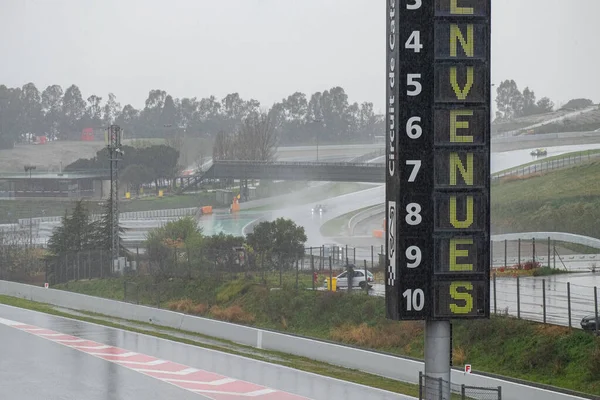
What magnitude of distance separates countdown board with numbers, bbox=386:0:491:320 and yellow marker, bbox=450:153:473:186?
15 millimetres

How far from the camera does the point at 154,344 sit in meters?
31.7

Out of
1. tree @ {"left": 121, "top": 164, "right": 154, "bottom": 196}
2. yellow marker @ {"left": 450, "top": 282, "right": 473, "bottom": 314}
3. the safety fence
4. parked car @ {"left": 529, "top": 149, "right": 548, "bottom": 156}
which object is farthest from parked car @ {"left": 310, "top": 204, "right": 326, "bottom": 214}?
yellow marker @ {"left": 450, "top": 282, "right": 473, "bottom": 314}

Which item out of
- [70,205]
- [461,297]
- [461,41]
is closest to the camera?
[461,41]

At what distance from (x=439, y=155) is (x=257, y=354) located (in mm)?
18450

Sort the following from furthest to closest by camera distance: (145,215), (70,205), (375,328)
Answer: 1. (70,205)
2. (145,215)
3. (375,328)

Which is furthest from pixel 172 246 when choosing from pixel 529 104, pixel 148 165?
pixel 529 104

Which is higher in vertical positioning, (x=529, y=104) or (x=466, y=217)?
(x=529, y=104)

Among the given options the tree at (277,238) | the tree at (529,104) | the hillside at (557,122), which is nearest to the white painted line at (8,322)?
the tree at (277,238)

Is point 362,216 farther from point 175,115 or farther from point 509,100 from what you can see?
point 175,115

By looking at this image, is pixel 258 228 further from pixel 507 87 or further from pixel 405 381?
pixel 507 87

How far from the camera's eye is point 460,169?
1445 cm

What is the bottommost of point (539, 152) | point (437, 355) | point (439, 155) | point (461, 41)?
point (437, 355)

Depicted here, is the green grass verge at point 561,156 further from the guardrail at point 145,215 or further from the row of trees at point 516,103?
the guardrail at point 145,215

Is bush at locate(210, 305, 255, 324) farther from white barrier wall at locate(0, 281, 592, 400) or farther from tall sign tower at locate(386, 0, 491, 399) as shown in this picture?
tall sign tower at locate(386, 0, 491, 399)
